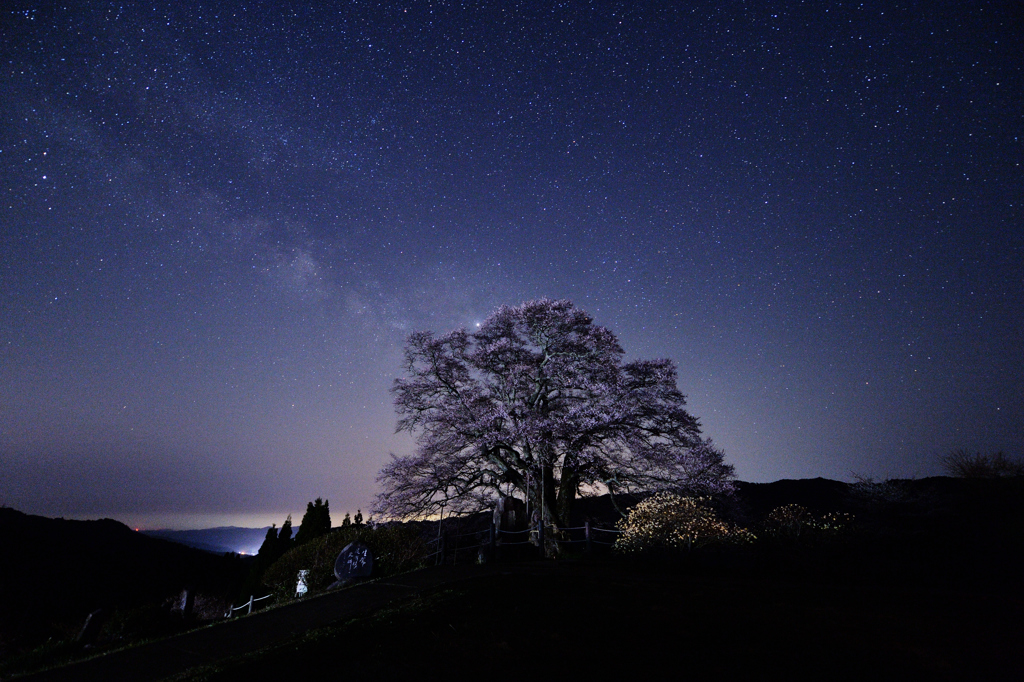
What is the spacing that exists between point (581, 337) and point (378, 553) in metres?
11.9

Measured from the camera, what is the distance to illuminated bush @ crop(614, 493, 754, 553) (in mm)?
14562

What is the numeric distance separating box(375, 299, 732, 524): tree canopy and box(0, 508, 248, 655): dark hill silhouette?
37910 millimetres

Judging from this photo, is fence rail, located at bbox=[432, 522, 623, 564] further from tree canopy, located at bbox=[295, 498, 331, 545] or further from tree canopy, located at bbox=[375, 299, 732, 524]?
tree canopy, located at bbox=[295, 498, 331, 545]

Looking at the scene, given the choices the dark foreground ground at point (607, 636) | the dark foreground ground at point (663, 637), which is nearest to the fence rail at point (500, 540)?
the dark foreground ground at point (607, 636)

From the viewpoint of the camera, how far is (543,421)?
19.7m

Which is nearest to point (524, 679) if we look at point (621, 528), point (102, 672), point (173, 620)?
point (102, 672)

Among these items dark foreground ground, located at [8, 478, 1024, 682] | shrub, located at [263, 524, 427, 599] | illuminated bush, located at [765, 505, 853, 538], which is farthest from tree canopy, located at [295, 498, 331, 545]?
illuminated bush, located at [765, 505, 853, 538]

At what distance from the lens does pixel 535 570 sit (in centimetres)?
1270

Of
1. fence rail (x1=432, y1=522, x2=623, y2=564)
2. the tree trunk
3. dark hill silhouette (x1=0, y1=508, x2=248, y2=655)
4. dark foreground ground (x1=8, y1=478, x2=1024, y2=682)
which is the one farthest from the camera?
dark hill silhouette (x1=0, y1=508, x2=248, y2=655)

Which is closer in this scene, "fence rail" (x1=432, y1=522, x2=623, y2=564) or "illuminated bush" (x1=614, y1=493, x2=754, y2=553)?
"illuminated bush" (x1=614, y1=493, x2=754, y2=553)

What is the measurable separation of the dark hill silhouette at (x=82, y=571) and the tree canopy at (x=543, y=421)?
3791 centimetres

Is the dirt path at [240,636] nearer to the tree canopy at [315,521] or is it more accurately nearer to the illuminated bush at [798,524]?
the illuminated bush at [798,524]

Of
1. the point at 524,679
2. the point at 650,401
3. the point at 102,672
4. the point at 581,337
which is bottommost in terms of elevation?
the point at 102,672

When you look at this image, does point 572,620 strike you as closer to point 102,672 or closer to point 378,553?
point 102,672
